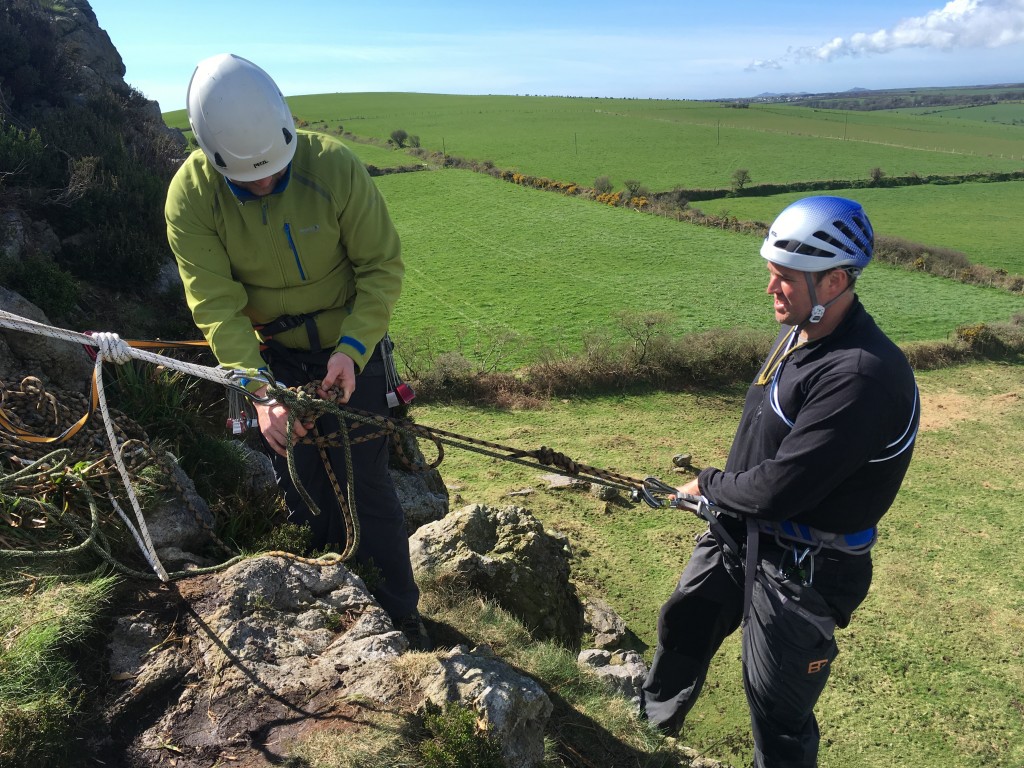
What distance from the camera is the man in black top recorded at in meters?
2.60

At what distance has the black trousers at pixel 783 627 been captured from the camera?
295 centimetres

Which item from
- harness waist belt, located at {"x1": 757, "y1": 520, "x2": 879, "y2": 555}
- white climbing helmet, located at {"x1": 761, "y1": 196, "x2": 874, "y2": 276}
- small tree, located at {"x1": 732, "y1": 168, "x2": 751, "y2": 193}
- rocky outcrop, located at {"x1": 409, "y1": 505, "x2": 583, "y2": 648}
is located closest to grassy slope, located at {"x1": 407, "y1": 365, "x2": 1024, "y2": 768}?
rocky outcrop, located at {"x1": 409, "y1": 505, "x2": 583, "y2": 648}

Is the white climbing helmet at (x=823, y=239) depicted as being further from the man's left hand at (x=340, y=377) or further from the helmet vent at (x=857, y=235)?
the man's left hand at (x=340, y=377)

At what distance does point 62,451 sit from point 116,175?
19.1 feet

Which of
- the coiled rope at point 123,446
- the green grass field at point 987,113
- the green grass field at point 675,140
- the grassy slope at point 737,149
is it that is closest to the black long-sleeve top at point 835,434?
the coiled rope at point 123,446

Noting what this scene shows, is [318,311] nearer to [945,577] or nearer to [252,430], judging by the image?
[252,430]

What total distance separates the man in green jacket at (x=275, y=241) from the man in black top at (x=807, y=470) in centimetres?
172

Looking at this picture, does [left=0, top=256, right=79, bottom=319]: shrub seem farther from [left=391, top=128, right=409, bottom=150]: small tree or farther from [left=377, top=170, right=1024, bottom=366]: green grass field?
[left=391, top=128, right=409, bottom=150]: small tree

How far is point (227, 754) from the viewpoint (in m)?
2.28

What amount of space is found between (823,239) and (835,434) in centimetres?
84

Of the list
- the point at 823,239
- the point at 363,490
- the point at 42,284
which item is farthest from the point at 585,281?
the point at 823,239

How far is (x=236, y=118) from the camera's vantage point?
8.66 feet

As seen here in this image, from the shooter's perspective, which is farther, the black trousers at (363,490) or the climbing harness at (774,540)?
the black trousers at (363,490)

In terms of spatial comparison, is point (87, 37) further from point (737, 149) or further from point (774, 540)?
point (737, 149)
